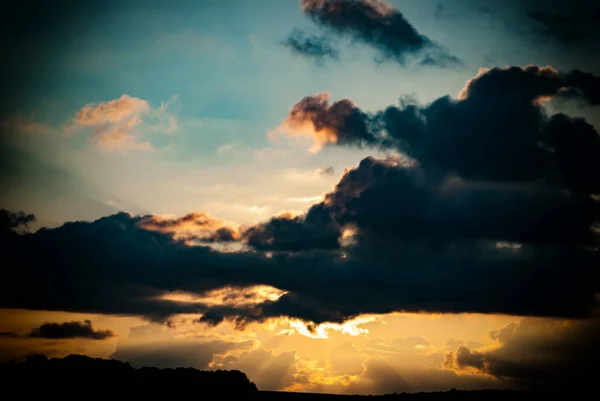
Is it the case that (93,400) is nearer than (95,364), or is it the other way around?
(93,400)

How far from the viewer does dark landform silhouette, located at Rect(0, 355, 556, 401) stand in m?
137

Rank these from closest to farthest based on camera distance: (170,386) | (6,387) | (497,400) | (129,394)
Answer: (6,387)
(129,394)
(170,386)
(497,400)

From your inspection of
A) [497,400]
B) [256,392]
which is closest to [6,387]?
[256,392]

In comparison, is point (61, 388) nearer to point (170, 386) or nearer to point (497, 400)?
point (170, 386)

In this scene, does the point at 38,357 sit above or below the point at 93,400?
above

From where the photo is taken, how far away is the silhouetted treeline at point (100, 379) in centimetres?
13688

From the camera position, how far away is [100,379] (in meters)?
145

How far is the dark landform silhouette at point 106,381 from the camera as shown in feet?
448

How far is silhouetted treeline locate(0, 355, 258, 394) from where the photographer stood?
137m

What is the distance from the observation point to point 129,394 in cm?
14412

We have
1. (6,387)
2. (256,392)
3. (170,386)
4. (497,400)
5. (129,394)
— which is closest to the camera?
(6,387)

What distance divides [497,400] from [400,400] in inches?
1391

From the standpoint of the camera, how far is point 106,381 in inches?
5689

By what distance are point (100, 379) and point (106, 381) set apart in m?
1.77
